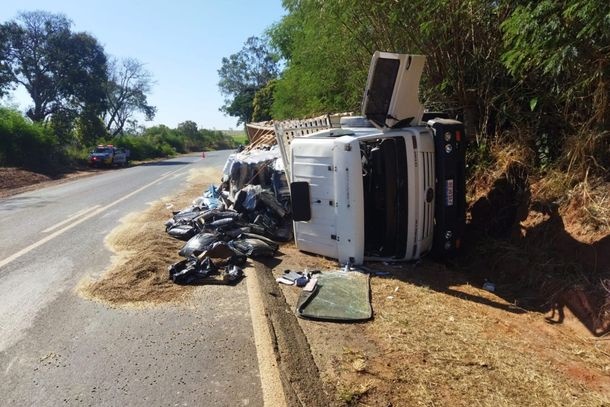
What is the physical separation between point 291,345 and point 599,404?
2.24m

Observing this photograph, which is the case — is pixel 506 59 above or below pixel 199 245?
above

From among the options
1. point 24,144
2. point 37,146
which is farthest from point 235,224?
point 37,146

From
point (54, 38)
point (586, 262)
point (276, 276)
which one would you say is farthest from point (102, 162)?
point (586, 262)

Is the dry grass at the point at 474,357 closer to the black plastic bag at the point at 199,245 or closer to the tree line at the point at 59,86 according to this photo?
the black plastic bag at the point at 199,245

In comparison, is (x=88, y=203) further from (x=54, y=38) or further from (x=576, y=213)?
(x=54, y=38)

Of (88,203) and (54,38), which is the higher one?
(54,38)

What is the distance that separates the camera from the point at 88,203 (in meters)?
12.6

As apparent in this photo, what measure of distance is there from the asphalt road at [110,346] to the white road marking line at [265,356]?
54 mm

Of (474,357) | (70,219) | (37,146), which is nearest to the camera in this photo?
(474,357)

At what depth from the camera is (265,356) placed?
3.77 metres

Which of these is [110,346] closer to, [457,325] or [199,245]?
[199,245]

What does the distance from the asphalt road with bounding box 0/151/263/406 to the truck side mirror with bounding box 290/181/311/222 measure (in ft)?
4.82

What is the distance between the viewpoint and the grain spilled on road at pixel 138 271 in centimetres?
521

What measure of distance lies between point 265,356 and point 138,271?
2.81m
